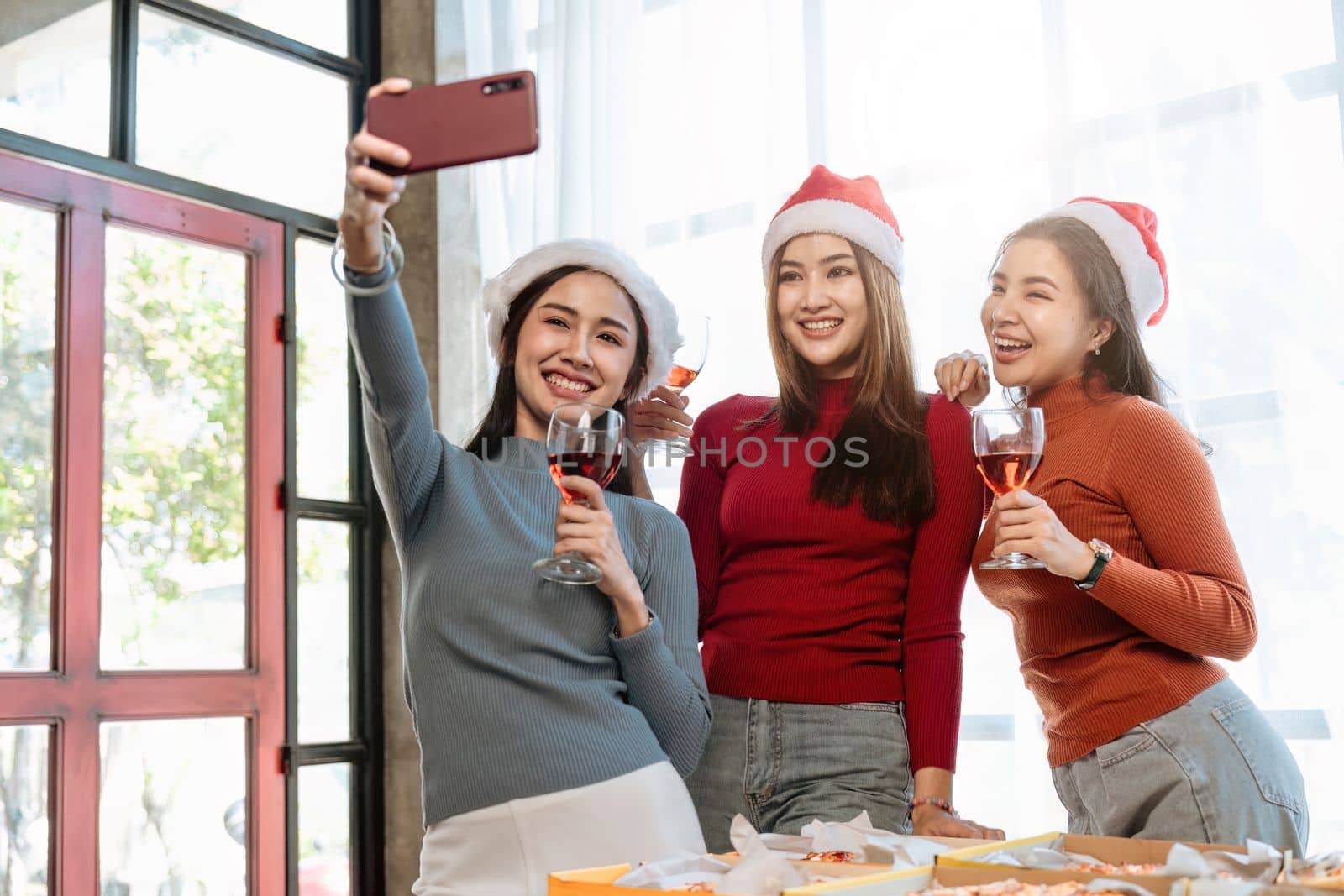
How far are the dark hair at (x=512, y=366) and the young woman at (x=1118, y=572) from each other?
48 cm

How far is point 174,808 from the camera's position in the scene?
358 centimetres

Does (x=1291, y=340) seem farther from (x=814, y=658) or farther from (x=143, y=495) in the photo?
(x=143, y=495)

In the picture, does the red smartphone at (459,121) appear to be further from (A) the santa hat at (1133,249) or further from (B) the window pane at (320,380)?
(B) the window pane at (320,380)

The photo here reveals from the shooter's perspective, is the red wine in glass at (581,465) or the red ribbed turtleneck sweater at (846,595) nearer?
the red wine in glass at (581,465)

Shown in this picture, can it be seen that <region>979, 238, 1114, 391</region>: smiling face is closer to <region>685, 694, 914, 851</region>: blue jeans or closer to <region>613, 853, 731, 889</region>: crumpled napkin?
<region>685, 694, 914, 851</region>: blue jeans

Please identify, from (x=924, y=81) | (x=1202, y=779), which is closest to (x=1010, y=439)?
(x=1202, y=779)

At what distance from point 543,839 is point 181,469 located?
8.71ft

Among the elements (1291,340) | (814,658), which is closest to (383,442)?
(814,658)

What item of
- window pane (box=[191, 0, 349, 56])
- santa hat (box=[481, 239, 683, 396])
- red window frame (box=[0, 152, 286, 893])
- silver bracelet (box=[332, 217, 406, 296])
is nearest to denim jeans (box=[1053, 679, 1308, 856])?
santa hat (box=[481, 239, 683, 396])

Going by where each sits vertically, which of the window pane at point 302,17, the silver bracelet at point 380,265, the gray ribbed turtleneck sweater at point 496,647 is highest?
the window pane at point 302,17

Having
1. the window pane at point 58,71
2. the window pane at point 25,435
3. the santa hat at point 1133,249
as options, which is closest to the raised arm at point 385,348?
the santa hat at point 1133,249

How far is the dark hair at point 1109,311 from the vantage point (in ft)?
6.07

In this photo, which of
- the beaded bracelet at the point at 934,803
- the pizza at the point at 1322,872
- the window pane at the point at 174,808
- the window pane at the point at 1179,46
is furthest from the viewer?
the window pane at the point at 174,808

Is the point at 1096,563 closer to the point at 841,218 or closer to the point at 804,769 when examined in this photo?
the point at 804,769
